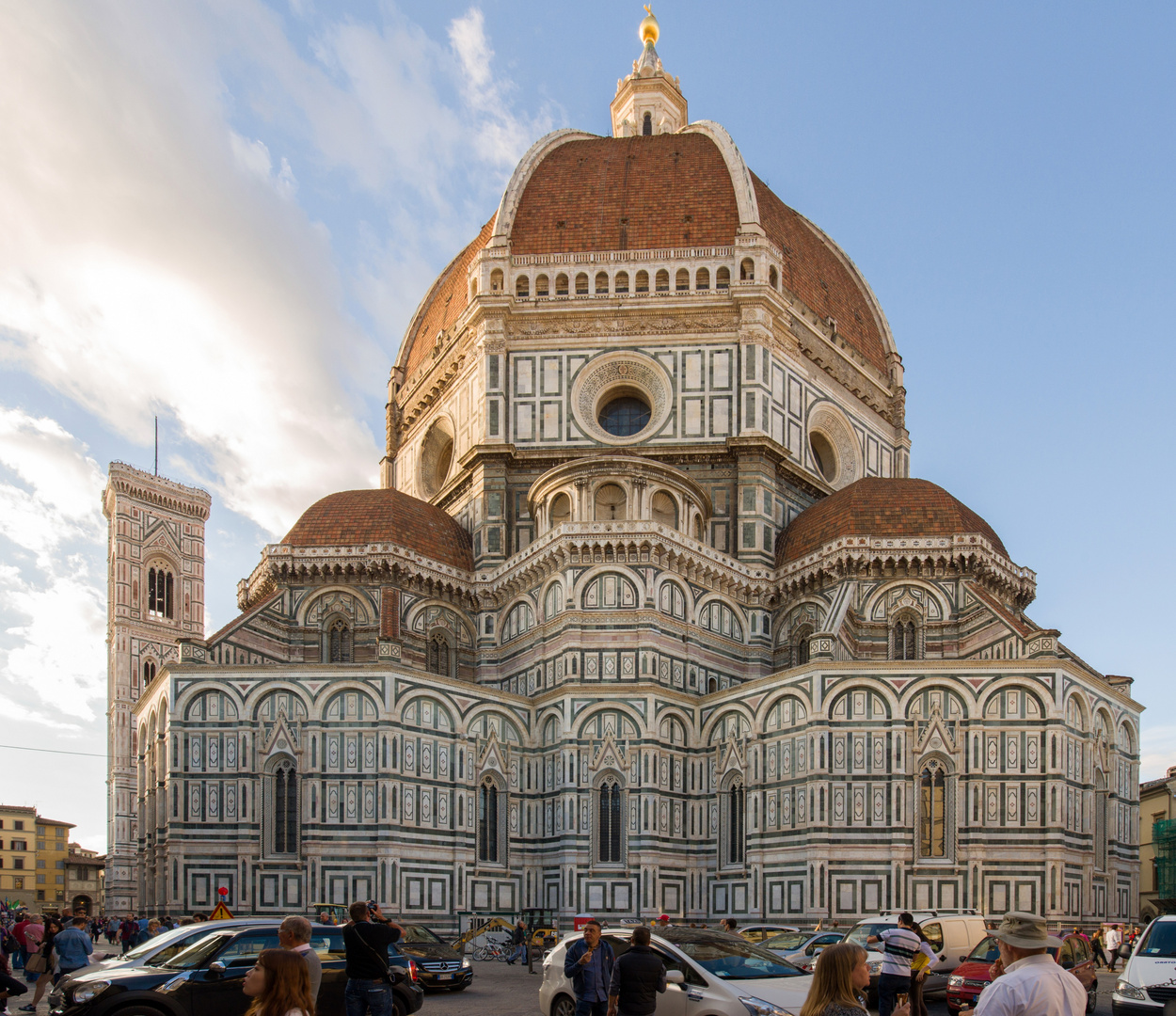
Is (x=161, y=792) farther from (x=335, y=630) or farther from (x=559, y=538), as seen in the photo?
(x=559, y=538)

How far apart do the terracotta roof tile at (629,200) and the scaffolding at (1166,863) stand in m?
40.8

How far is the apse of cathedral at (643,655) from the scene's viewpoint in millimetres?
36219

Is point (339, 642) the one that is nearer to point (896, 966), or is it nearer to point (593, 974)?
point (896, 966)

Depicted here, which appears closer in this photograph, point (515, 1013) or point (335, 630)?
point (515, 1013)

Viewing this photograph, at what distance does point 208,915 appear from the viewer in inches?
1394

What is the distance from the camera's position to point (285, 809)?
3794 centimetres

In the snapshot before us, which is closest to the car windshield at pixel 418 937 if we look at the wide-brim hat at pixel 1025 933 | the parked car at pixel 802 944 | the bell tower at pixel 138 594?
the parked car at pixel 802 944

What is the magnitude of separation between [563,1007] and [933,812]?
872 inches

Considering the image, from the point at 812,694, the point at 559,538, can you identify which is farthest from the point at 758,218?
the point at 812,694

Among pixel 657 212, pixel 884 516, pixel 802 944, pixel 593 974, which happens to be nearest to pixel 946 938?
pixel 802 944

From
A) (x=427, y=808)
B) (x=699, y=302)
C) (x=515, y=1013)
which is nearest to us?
(x=515, y=1013)

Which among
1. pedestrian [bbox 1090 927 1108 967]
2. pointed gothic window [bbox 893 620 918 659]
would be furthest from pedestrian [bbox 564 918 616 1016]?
pointed gothic window [bbox 893 620 918 659]

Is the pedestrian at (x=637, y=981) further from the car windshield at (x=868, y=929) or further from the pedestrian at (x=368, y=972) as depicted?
the car windshield at (x=868, y=929)

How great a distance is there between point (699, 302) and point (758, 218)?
5.08 metres
